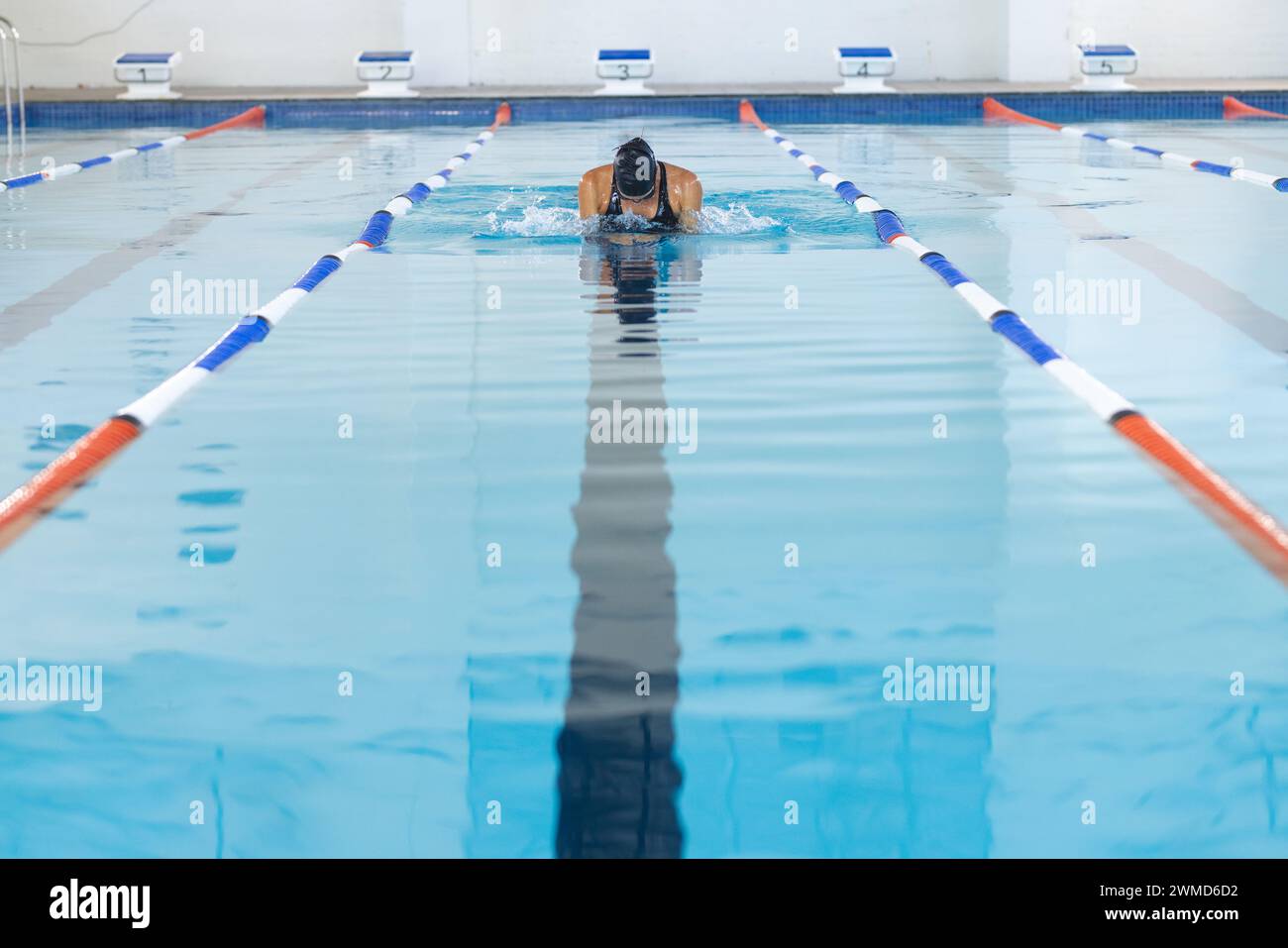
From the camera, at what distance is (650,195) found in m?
6.14

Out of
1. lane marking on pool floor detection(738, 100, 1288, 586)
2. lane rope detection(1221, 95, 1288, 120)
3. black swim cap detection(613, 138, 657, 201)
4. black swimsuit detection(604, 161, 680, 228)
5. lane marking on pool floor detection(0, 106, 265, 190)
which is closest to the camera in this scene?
lane marking on pool floor detection(738, 100, 1288, 586)

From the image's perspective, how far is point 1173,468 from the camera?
3.02 metres

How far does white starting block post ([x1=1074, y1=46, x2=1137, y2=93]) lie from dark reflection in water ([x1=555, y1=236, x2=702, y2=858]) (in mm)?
11379

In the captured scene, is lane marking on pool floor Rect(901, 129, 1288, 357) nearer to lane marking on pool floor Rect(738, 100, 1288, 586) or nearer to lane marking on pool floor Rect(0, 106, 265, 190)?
lane marking on pool floor Rect(738, 100, 1288, 586)

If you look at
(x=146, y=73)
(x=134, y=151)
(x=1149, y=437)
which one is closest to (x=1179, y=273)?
(x=1149, y=437)

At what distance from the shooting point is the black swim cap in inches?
230

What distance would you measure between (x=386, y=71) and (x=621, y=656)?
42.6 ft

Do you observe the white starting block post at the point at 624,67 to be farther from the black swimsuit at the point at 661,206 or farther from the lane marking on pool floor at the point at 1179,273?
the black swimsuit at the point at 661,206

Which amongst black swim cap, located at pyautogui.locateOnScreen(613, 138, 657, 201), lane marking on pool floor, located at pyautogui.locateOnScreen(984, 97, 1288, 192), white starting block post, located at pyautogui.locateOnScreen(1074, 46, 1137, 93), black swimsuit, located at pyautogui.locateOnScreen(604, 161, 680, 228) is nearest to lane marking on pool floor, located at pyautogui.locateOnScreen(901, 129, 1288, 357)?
lane marking on pool floor, located at pyautogui.locateOnScreen(984, 97, 1288, 192)

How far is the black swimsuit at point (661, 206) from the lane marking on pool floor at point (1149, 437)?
3.65 feet

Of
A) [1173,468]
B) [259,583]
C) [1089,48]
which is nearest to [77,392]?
[259,583]

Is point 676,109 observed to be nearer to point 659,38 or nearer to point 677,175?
point 659,38

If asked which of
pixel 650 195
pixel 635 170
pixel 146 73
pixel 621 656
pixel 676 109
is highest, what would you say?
pixel 146 73

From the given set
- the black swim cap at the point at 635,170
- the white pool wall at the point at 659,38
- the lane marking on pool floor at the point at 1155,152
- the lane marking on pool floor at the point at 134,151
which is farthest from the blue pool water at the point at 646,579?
the white pool wall at the point at 659,38
